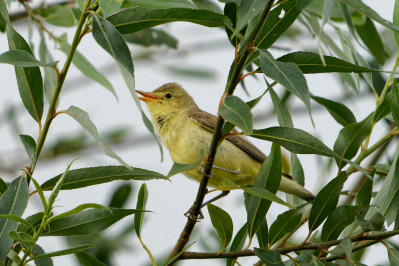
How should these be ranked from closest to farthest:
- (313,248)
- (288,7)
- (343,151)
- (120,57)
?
(120,57), (288,7), (313,248), (343,151)

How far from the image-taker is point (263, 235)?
9.34ft

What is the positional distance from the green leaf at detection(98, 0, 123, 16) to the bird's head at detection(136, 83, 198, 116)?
3.01m

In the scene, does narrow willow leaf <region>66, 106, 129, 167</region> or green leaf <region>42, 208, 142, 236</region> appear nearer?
narrow willow leaf <region>66, 106, 129, 167</region>

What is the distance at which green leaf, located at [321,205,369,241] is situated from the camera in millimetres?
2635

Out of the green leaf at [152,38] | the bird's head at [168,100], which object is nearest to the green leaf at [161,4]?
the green leaf at [152,38]

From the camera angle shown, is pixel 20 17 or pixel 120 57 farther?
pixel 20 17

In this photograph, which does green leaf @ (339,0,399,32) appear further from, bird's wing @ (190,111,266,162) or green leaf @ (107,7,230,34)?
bird's wing @ (190,111,266,162)

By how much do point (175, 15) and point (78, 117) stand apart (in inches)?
19.3

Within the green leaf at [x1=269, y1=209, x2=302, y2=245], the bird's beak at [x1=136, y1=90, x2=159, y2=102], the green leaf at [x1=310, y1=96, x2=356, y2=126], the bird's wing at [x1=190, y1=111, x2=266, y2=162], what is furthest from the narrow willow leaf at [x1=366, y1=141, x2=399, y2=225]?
the bird's beak at [x1=136, y1=90, x2=159, y2=102]

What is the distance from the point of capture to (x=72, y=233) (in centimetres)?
255

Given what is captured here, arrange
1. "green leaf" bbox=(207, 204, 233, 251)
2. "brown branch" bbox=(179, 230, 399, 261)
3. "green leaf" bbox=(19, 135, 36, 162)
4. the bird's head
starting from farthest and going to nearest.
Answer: the bird's head → "green leaf" bbox=(207, 204, 233, 251) → "brown branch" bbox=(179, 230, 399, 261) → "green leaf" bbox=(19, 135, 36, 162)

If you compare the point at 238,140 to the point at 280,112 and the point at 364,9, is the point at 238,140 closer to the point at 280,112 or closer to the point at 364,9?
the point at 280,112

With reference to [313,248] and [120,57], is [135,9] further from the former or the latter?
[313,248]

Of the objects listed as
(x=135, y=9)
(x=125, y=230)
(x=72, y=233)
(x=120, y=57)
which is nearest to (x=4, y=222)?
(x=72, y=233)
